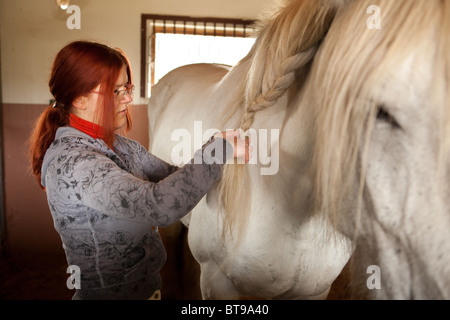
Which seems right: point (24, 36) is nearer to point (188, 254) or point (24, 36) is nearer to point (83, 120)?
point (188, 254)

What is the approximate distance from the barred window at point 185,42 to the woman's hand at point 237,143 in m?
2.26

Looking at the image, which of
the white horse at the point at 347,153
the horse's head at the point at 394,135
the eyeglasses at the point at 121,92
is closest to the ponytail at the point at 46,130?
the eyeglasses at the point at 121,92

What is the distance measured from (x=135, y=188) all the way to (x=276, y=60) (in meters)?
0.43

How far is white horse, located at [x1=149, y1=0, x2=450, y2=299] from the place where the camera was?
0.60 m

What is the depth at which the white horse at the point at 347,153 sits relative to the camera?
60 cm

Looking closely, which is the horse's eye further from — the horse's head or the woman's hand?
the woman's hand

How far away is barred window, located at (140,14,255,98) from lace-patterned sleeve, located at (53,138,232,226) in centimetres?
231

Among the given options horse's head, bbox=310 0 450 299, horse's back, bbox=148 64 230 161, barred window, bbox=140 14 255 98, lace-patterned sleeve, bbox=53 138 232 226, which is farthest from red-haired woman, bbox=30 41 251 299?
barred window, bbox=140 14 255 98

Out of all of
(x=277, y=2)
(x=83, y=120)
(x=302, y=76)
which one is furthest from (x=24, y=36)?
(x=302, y=76)

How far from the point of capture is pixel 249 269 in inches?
46.5

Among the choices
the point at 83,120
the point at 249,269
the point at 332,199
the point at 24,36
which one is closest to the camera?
the point at 332,199

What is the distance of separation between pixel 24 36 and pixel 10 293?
1.84m

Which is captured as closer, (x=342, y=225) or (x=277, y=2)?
(x=342, y=225)

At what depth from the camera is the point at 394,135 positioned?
0.62 meters
